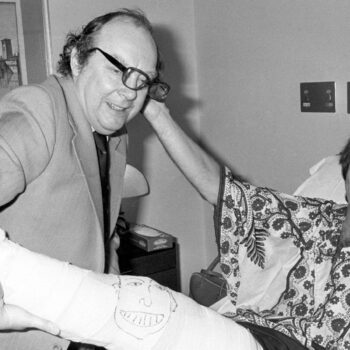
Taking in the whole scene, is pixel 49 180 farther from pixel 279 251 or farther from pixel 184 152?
pixel 279 251

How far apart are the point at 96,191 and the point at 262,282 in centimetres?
55

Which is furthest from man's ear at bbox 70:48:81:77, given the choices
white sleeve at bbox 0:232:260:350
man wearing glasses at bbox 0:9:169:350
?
white sleeve at bbox 0:232:260:350

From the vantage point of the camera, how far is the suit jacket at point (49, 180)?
0.93 meters

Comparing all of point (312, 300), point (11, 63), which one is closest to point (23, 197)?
point (312, 300)

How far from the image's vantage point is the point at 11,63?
2.26m

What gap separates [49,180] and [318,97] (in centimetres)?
137

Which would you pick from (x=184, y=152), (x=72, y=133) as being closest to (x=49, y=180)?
(x=72, y=133)

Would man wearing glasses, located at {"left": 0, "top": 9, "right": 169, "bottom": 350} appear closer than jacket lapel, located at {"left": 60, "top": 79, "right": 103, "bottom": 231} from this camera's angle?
Yes

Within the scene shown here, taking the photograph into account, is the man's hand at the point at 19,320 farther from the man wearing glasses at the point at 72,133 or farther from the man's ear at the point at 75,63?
the man's ear at the point at 75,63

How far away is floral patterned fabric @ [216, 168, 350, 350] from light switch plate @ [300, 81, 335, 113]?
2.21 feet

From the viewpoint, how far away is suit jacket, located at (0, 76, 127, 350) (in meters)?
0.93

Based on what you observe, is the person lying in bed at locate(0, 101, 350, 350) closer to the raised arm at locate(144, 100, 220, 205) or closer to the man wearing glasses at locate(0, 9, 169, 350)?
the raised arm at locate(144, 100, 220, 205)

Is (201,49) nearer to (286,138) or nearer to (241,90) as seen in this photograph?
(241,90)

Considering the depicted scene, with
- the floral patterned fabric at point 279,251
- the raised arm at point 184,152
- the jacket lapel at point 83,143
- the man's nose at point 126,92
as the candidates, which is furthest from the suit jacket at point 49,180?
the floral patterned fabric at point 279,251
